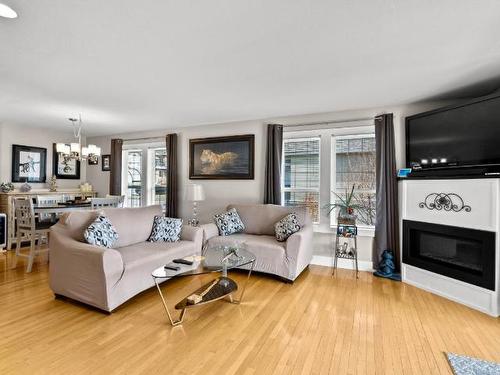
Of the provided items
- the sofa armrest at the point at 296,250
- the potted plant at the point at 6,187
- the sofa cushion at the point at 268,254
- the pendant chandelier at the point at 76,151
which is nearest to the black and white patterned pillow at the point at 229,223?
the sofa cushion at the point at 268,254

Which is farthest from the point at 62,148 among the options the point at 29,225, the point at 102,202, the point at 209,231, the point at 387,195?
the point at 387,195

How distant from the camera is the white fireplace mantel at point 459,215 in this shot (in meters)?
2.57

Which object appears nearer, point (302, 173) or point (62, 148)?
point (62, 148)

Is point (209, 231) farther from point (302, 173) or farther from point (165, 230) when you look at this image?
point (302, 173)

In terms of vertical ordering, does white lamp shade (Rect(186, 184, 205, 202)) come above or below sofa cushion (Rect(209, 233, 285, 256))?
above

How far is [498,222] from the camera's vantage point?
255cm

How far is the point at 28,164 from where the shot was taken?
521 cm

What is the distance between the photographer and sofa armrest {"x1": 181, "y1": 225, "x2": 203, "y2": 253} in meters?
3.62

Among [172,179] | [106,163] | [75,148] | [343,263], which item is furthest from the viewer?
[106,163]

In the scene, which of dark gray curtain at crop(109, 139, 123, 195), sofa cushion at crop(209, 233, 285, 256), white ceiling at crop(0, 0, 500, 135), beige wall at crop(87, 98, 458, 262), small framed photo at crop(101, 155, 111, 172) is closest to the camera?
white ceiling at crop(0, 0, 500, 135)

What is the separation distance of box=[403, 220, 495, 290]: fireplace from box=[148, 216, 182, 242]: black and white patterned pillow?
120 inches

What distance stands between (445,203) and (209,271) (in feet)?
8.96

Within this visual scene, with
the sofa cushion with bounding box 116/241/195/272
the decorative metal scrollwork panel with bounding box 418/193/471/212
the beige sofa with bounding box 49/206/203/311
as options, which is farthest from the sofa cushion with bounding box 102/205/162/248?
the decorative metal scrollwork panel with bounding box 418/193/471/212

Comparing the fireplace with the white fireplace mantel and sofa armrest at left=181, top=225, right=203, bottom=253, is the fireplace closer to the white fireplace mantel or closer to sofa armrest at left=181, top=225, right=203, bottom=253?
the white fireplace mantel
